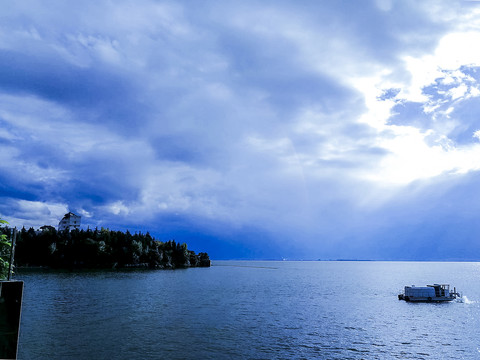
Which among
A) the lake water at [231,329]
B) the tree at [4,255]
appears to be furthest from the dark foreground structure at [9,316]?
the lake water at [231,329]

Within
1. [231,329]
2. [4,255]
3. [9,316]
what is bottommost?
[231,329]

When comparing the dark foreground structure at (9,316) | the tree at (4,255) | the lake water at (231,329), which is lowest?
the lake water at (231,329)

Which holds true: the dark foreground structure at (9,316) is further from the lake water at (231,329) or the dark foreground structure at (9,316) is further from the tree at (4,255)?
the lake water at (231,329)

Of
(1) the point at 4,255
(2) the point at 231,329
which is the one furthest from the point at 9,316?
(2) the point at 231,329

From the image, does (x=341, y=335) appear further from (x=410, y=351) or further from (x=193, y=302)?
(x=193, y=302)

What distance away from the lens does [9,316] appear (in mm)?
23797

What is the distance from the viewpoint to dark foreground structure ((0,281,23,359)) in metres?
23.6

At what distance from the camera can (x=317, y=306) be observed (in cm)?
9350

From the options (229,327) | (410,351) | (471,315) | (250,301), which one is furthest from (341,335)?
(471,315)

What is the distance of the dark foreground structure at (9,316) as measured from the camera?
23.6 m

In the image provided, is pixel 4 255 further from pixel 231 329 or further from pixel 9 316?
pixel 231 329

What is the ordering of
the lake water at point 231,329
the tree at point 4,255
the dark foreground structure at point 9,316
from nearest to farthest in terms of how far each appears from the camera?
the dark foreground structure at point 9,316
the tree at point 4,255
the lake water at point 231,329

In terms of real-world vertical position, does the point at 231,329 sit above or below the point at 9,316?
below

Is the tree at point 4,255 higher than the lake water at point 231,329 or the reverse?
higher
